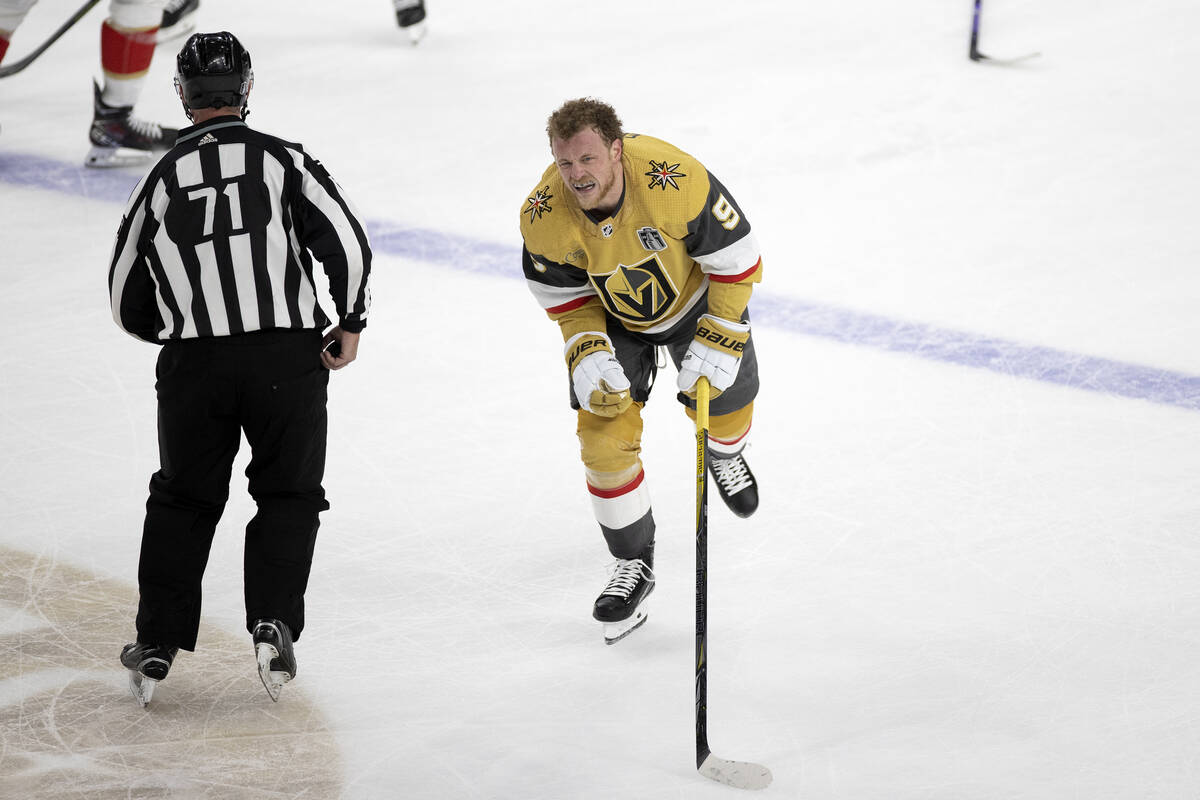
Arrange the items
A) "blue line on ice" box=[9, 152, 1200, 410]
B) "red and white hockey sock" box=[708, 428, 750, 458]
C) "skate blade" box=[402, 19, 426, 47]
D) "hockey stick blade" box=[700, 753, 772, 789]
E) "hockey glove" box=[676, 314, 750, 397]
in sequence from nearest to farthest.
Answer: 1. "hockey stick blade" box=[700, 753, 772, 789]
2. "hockey glove" box=[676, 314, 750, 397]
3. "red and white hockey sock" box=[708, 428, 750, 458]
4. "blue line on ice" box=[9, 152, 1200, 410]
5. "skate blade" box=[402, 19, 426, 47]

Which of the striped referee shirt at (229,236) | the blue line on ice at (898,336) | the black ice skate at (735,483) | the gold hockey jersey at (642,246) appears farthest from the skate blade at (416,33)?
the striped referee shirt at (229,236)

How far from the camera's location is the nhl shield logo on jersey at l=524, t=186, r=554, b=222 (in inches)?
93.4

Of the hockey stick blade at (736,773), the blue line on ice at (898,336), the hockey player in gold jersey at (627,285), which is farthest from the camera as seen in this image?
the blue line on ice at (898,336)

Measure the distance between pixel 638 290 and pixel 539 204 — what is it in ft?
0.78

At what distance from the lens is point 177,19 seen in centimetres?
644

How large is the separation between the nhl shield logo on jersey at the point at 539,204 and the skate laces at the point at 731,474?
0.76 m

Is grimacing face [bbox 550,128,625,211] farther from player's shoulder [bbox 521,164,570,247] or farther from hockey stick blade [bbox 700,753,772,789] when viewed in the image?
hockey stick blade [bbox 700,753,772,789]

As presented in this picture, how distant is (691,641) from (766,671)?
0.57 ft

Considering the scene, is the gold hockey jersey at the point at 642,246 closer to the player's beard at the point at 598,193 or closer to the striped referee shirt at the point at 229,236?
the player's beard at the point at 598,193

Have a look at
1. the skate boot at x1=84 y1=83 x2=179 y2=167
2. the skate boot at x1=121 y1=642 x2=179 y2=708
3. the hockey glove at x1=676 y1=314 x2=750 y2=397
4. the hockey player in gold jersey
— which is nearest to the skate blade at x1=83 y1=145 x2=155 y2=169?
the skate boot at x1=84 y1=83 x2=179 y2=167

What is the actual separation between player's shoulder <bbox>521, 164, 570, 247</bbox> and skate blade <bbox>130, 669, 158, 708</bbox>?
0.99 m

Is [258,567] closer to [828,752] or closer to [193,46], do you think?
[193,46]

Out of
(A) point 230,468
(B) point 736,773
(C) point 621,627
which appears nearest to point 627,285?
(C) point 621,627

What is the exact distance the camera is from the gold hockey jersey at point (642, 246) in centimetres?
234
